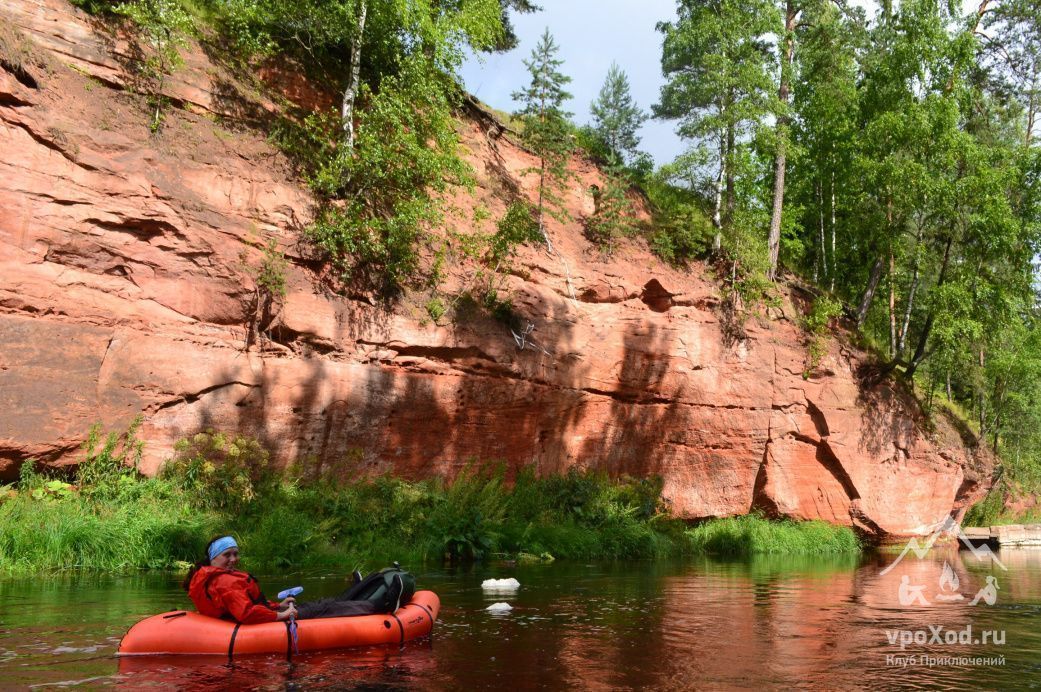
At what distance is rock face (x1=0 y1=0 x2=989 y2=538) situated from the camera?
1380cm

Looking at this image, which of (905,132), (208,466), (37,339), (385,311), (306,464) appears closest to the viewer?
(37,339)

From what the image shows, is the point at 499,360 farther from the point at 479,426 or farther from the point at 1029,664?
the point at 1029,664

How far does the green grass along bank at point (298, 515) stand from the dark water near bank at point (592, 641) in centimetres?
85

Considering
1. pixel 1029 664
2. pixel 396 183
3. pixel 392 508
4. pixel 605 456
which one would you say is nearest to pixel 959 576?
pixel 605 456

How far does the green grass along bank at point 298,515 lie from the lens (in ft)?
40.0

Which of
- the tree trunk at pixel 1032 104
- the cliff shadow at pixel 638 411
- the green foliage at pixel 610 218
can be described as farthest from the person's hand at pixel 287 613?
the tree trunk at pixel 1032 104

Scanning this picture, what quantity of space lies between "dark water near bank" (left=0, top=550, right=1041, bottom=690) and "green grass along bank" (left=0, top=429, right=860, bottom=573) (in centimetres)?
85

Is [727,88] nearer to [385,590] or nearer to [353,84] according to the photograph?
[353,84]

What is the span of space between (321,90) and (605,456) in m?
12.1

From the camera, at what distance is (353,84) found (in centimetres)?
1850

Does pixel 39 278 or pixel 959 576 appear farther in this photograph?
pixel 959 576

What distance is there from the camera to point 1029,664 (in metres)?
7.43

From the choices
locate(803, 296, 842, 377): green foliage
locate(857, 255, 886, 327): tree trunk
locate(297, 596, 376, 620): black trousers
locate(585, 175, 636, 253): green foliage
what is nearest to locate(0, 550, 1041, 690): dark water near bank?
locate(297, 596, 376, 620): black trousers

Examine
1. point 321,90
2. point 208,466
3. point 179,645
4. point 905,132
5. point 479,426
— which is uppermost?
point 905,132
